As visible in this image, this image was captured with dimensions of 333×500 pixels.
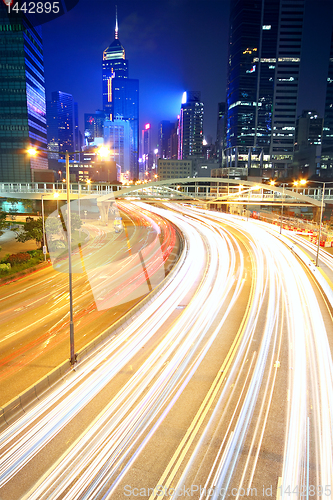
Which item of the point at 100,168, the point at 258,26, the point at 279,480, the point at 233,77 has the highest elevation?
the point at 258,26

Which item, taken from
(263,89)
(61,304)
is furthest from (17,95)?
(263,89)

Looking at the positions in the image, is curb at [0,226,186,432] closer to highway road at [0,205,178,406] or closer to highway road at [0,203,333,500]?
highway road at [0,203,333,500]

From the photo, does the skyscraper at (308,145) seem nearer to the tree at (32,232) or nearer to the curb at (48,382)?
the tree at (32,232)

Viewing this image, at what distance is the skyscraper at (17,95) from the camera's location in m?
89.5

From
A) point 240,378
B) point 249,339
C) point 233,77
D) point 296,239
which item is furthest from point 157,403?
point 233,77

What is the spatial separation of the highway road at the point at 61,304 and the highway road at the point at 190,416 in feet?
6.74

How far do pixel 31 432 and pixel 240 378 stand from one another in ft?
26.4

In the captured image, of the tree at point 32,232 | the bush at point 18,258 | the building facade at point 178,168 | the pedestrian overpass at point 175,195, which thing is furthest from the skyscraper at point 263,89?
the bush at point 18,258

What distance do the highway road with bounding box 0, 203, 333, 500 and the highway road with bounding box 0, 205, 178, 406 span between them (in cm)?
206

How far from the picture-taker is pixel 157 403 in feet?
36.8

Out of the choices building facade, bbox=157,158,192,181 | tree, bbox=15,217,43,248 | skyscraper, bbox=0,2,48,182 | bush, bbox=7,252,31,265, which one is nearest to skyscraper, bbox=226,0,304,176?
building facade, bbox=157,158,192,181

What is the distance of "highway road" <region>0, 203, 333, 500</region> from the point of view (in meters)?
8.34

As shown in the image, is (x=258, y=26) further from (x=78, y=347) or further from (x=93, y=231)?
(x=78, y=347)

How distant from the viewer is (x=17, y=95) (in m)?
92.5
